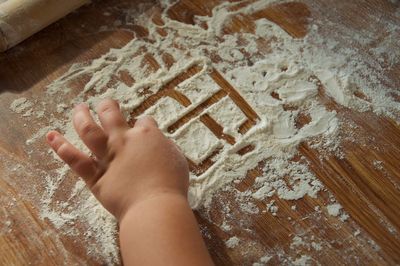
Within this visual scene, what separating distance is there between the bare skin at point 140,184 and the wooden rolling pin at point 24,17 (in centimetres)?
28

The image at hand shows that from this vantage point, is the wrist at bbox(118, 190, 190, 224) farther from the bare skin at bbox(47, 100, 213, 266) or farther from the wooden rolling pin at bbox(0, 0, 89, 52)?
the wooden rolling pin at bbox(0, 0, 89, 52)

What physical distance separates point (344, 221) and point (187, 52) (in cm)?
44

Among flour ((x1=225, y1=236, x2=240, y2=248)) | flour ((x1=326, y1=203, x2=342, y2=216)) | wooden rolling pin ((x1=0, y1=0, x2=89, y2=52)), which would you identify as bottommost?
flour ((x1=326, y1=203, x2=342, y2=216))

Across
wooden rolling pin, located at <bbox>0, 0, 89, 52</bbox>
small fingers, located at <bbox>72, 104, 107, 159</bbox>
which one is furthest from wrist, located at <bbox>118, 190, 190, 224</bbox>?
wooden rolling pin, located at <bbox>0, 0, 89, 52</bbox>

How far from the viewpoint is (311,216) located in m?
0.69

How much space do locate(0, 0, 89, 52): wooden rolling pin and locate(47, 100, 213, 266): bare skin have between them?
276 mm

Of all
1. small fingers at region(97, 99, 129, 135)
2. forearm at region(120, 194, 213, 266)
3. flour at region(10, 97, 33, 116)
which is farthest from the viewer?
flour at region(10, 97, 33, 116)

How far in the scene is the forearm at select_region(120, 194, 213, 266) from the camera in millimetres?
568

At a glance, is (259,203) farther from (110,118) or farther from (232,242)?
(110,118)

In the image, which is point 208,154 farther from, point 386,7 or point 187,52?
point 386,7

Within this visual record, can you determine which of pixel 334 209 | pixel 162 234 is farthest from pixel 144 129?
pixel 334 209

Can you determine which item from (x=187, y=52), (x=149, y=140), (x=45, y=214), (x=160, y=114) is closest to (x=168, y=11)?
(x=187, y=52)

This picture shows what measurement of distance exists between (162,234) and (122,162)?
0.44ft

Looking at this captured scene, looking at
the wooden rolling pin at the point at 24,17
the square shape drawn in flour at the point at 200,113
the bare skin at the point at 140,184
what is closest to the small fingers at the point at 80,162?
the bare skin at the point at 140,184
